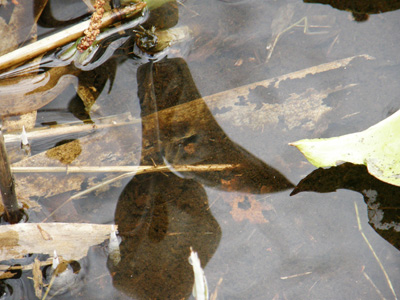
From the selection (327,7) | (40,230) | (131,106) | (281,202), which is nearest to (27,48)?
(131,106)

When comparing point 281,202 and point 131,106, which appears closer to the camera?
point 281,202

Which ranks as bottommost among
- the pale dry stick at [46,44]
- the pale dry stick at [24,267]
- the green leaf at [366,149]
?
the pale dry stick at [24,267]

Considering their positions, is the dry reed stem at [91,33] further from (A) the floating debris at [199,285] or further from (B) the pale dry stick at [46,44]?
(A) the floating debris at [199,285]

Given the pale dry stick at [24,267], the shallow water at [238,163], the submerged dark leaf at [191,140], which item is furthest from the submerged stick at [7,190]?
the submerged dark leaf at [191,140]

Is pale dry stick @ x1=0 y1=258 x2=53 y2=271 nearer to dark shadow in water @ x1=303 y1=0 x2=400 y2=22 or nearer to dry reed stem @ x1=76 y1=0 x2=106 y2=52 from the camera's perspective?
dry reed stem @ x1=76 y1=0 x2=106 y2=52

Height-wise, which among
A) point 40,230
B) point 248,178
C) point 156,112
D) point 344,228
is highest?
point 156,112

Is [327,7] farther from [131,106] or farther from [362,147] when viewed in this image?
[131,106]
